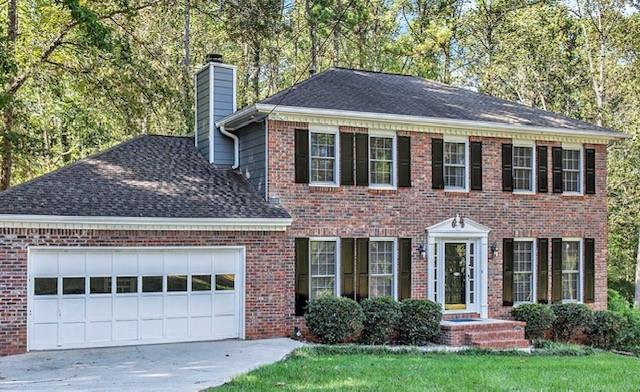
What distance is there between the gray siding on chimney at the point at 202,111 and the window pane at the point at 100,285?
15.9ft

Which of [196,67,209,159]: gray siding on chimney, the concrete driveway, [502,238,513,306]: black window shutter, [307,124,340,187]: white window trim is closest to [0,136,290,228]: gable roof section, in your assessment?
[196,67,209,159]: gray siding on chimney

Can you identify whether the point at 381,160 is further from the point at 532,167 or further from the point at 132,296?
the point at 132,296

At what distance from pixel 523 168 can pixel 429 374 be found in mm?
9380

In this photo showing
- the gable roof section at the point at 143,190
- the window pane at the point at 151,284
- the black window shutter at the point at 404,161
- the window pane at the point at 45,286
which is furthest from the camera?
the black window shutter at the point at 404,161

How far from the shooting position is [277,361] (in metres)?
12.8

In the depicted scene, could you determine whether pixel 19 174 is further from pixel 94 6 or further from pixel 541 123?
pixel 541 123

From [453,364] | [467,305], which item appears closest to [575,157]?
[467,305]

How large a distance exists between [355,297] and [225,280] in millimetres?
3098

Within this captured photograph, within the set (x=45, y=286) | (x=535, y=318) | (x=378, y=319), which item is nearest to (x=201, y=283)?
(x=45, y=286)

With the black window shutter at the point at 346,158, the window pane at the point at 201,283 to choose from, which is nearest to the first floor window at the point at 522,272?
the black window shutter at the point at 346,158

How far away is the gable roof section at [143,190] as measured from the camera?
46.9ft

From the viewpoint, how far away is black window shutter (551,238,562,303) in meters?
19.5

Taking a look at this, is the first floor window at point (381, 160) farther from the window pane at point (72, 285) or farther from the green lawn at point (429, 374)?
the window pane at point (72, 285)

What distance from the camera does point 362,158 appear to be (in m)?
17.3
